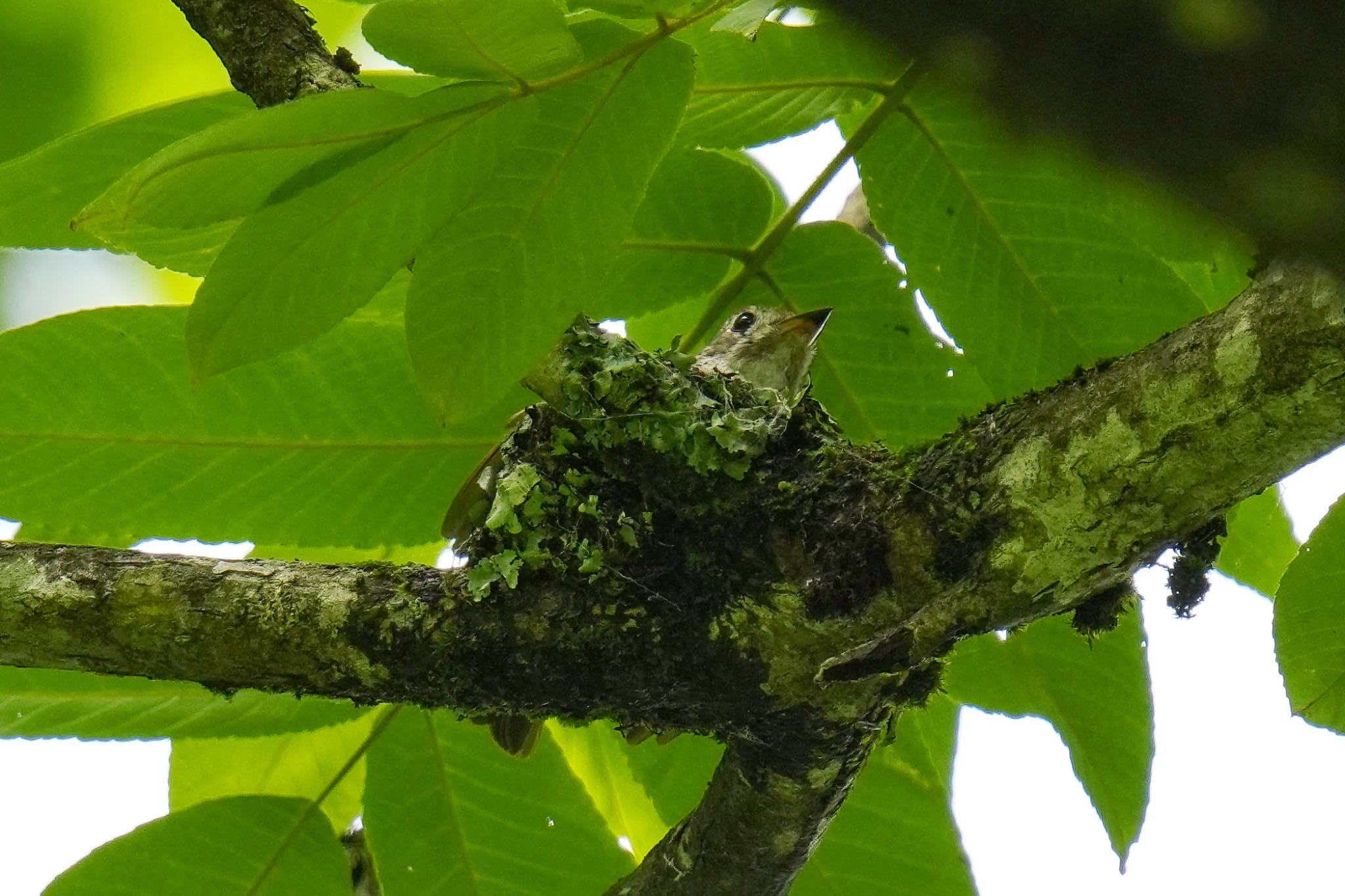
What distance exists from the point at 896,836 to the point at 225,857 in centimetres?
109

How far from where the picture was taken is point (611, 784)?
2.45m

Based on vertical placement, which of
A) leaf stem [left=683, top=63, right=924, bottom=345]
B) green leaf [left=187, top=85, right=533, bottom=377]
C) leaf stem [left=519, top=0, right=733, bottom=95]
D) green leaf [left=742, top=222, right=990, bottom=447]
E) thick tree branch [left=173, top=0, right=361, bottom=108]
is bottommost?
green leaf [left=187, top=85, right=533, bottom=377]

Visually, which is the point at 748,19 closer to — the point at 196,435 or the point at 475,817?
the point at 196,435

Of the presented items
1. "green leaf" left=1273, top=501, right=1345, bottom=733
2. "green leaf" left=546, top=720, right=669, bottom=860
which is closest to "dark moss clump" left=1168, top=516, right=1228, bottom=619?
"green leaf" left=1273, top=501, right=1345, bottom=733

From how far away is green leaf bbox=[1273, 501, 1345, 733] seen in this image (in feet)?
5.76

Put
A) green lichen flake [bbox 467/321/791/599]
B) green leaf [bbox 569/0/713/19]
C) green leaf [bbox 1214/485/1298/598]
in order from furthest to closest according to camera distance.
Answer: green leaf [bbox 1214/485/1298/598], green lichen flake [bbox 467/321/791/599], green leaf [bbox 569/0/713/19]

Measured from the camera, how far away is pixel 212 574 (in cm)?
165

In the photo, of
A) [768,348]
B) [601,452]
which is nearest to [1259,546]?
[768,348]

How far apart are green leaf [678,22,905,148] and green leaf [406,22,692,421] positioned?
0.59 meters

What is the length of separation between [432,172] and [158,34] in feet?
5.59

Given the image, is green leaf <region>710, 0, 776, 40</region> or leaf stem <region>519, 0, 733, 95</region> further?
leaf stem <region>519, 0, 733, 95</region>

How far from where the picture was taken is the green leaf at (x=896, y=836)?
2090 millimetres

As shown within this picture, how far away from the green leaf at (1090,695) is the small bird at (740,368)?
21.5 inches

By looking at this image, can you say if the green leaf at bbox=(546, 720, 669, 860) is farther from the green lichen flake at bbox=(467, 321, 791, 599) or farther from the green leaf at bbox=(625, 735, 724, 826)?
the green lichen flake at bbox=(467, 321, 791, 599)
